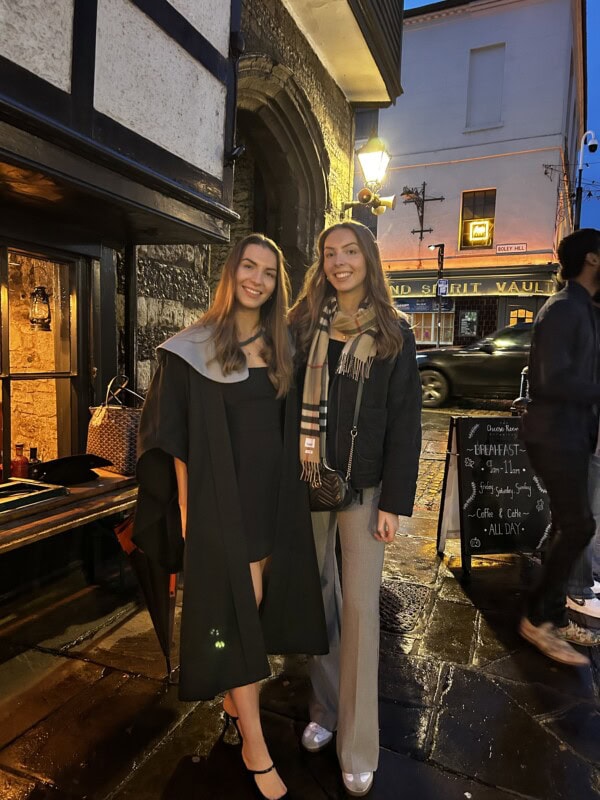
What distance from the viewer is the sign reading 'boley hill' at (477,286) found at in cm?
1942

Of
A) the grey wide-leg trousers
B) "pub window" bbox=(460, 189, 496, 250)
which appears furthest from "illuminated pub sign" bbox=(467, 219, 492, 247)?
the grey wide-leg trousers

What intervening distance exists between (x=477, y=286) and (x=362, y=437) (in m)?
19.9

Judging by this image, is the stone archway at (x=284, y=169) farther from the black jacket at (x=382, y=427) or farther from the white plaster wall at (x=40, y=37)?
the black jacket at (x=382, y=427)

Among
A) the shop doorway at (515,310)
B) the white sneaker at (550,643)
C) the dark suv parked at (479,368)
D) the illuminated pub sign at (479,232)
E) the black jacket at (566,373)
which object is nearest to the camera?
the black jacket at (566,373)

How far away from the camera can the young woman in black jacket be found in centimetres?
199

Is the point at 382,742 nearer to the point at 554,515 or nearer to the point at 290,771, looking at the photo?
the point at 290,771

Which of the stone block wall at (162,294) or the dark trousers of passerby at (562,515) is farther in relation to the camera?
the stone block wall at (162,294)

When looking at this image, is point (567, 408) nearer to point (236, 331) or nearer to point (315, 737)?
point (236, 331)

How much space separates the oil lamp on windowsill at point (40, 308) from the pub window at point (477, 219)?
65.1ft

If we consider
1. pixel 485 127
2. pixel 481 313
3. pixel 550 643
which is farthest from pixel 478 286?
pixel 550 643

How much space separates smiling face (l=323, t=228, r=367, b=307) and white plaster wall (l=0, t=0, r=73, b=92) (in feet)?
4.44

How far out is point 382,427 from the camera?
2.02 metres

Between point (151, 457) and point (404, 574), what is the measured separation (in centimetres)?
253

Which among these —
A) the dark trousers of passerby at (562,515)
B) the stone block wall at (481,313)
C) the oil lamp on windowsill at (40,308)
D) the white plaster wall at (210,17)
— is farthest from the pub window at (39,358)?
the stone block wall at (481,313)
